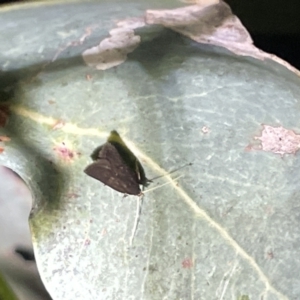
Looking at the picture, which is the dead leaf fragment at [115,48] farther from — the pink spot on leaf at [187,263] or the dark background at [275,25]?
the dark background at [275,25]

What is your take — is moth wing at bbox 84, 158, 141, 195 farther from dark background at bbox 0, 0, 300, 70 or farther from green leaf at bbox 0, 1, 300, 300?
dark background at bbox 0, 0, 300, 70

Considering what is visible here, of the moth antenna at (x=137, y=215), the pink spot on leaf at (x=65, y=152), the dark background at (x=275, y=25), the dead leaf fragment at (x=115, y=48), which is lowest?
the dark background at (x=275, y=25)

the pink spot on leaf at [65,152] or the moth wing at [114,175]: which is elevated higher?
the pink spot on leaf at [65,152]

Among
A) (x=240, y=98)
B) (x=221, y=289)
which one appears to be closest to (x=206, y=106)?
(x=240, y=98)

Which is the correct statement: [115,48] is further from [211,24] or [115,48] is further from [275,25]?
[275,25]

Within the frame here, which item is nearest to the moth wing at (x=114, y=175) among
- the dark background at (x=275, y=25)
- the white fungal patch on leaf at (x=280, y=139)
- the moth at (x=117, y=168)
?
the moth at (x=117, y=168)

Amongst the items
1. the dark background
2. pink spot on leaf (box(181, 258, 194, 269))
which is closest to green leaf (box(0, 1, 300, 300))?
pink spot on leaf (box(181, 258, 194, 269))

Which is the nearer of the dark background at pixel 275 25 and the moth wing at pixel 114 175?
the moth wing at pixel 114 175
